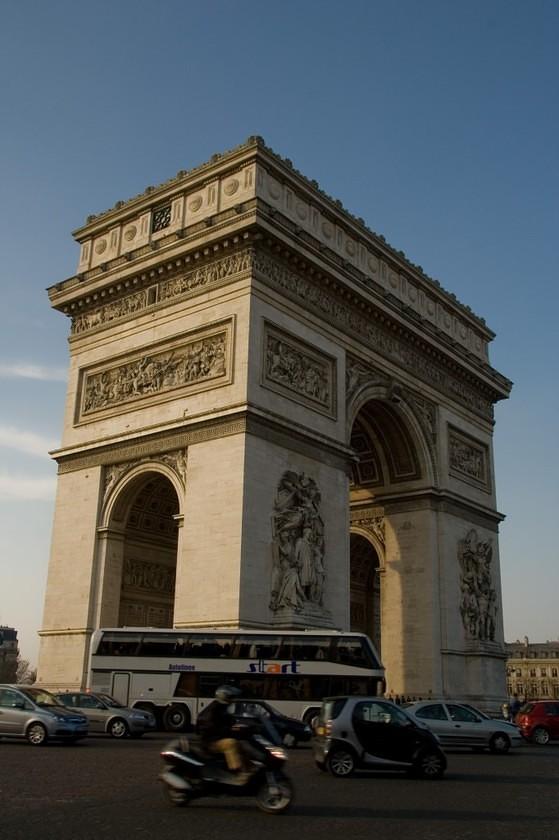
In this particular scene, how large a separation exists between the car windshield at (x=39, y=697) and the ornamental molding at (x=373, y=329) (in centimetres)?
1313

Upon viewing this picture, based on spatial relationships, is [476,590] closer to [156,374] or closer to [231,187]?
[156,374]

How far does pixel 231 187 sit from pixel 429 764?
62.5 feet

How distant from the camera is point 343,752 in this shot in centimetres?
1345

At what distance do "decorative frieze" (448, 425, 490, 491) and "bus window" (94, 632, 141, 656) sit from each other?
1587cm

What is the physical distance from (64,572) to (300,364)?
388 inches

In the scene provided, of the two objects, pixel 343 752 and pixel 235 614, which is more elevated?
pixel 235 614

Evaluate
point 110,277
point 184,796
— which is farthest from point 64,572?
point 184,796

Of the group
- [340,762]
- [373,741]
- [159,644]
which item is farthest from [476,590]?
[340,762]

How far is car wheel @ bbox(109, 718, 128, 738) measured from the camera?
20266 millimetres

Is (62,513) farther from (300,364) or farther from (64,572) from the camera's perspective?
(300,364)

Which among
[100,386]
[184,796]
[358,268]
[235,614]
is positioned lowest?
[184,796]

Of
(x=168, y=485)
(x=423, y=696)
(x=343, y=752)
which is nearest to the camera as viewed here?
(x=343, y=752)

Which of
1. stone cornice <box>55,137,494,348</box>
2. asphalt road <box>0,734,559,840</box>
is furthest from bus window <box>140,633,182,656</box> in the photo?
stone cornice <box>55,137,494,348</box>

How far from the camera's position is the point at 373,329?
102 feet
